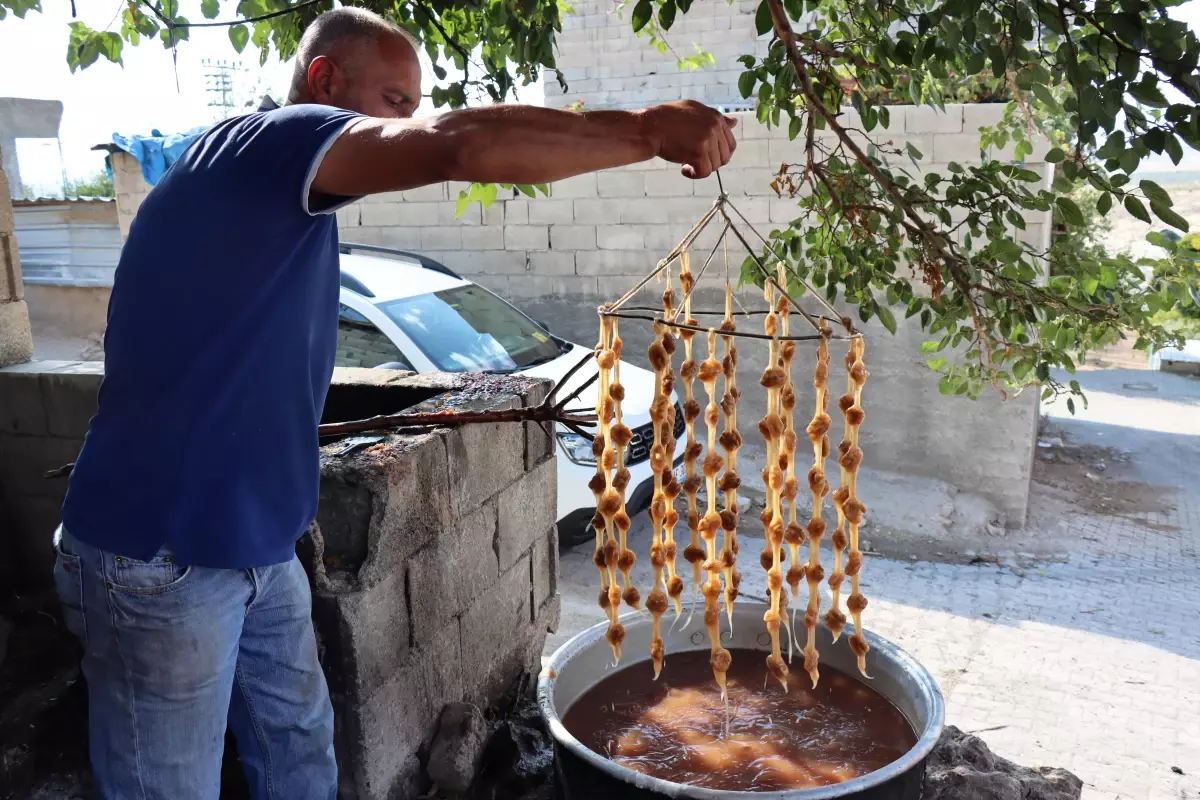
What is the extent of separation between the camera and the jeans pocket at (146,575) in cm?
178

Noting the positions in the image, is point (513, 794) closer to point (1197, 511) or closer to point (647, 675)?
point (647, 675)

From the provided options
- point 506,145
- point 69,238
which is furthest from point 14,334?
point 69,238

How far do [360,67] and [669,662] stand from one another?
5.83ft

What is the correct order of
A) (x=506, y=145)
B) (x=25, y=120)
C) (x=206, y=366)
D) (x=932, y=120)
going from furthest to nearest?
(x=25, y=120), (x=932, y=120), (x=206, y=366), (x=506, y=145)

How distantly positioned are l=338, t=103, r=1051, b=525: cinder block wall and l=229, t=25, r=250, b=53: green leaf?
4.45m

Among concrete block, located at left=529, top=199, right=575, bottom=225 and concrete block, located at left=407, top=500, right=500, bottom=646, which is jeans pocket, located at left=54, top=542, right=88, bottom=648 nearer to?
concrete block, located at left=407, top=500, right=500, bottom=646

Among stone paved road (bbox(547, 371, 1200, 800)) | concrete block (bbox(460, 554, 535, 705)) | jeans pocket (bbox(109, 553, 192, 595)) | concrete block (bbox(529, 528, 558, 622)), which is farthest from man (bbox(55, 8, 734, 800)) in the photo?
stone paved road (bbox(547, 371, 1200, 800))

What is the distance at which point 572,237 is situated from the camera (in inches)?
320

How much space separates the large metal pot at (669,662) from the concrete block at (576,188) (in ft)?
18.2

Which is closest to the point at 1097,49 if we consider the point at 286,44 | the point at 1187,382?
the point at 286,44

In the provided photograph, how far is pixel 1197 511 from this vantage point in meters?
7.56

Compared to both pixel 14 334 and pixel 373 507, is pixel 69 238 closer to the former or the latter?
pixel 14 334

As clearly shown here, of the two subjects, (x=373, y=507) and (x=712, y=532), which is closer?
(x=712, y=532)

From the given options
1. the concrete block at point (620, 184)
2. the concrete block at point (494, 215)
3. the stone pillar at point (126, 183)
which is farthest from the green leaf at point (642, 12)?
the stone pillar at point (126, 183)
